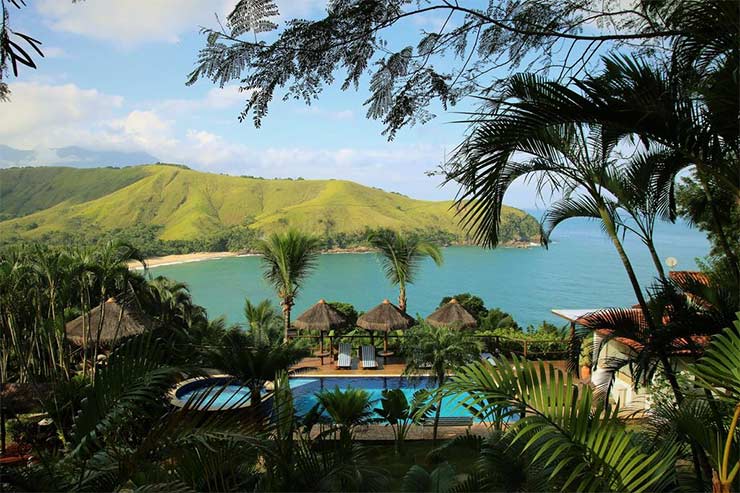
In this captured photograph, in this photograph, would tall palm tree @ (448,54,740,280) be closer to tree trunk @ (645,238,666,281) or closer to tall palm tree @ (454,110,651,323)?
tall palm tree @ (454,110,651,323)

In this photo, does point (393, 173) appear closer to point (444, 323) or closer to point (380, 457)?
point (380, 457)

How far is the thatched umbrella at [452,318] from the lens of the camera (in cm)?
1216

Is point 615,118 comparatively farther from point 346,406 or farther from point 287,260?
point 287,260

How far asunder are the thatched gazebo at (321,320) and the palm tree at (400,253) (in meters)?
2.24

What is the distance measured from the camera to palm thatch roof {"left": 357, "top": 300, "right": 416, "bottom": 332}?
12.4m

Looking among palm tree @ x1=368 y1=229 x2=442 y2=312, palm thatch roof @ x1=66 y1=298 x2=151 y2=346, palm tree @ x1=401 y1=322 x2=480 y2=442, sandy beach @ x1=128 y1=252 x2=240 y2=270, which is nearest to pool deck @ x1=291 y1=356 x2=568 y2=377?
palm tree @ x1=368 y1=229 x2=442 y2=312

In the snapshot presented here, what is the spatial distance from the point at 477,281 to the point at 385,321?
37235 millimetres

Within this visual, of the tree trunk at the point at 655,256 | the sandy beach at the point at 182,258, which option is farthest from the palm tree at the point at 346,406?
the sandy beach at the point at 182,258

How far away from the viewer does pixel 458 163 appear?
1860mm

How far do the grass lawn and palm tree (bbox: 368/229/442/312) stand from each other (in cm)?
702

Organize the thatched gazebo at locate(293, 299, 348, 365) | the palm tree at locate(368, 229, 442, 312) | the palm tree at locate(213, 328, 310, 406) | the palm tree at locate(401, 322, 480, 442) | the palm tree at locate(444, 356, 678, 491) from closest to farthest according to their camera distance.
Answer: the palm tree at locate(444, 356, 678, 491), the palm tree at locate(213, 328, 310, 406), the palm tree at locate(401, 322, 480, 442), the thatched gazebo at locate(293, 299, 348, 365), the palm tree at locate(368, 229, 442, 312)

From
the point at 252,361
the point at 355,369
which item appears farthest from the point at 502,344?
the point at 252,361

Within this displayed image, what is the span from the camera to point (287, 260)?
44.8 feet

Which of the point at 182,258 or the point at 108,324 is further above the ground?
the point at 108,324
